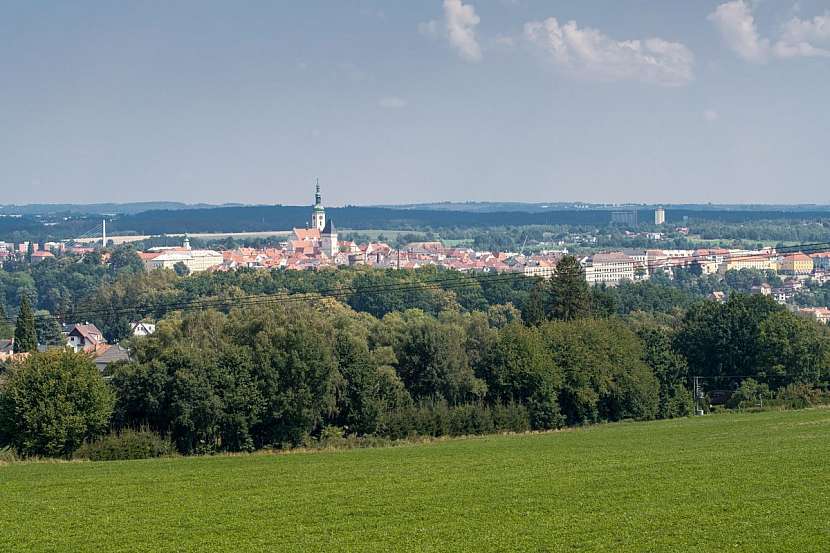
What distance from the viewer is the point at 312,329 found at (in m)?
47.1

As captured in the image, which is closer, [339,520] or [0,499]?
[339,520]

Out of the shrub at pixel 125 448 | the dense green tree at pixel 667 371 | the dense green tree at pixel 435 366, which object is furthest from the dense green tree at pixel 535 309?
the shrub at pixel 125 448

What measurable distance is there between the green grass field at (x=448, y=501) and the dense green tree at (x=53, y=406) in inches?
164

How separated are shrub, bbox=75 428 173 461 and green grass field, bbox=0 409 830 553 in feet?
12.7

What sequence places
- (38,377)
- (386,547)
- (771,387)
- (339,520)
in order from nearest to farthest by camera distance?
(386,547)
(339,520)
(38,377)
(771,387)

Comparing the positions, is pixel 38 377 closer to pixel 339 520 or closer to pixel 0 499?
pixel 0 499

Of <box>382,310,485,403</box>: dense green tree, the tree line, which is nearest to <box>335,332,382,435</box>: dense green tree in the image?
the tree line

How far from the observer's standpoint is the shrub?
36.5 metres

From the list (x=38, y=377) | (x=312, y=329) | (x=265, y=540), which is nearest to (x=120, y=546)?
(x=265, y=540)

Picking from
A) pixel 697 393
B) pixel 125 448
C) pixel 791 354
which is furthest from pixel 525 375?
pixel 791 354

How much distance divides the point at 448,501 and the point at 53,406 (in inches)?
746

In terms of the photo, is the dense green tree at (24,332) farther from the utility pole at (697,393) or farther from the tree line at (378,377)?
the utility pole at (697,393)

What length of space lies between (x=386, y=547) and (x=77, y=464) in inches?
666

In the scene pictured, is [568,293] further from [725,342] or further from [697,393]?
[697,393]
